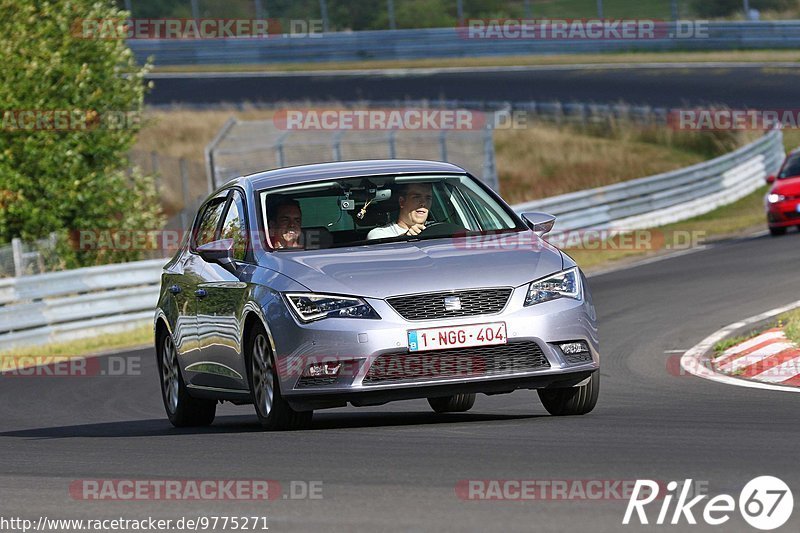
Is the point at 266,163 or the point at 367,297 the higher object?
the point at 367,297

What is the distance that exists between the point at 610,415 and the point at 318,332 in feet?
6.00

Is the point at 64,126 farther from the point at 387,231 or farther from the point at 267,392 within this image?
the point at 267,392

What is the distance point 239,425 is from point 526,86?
35685mm

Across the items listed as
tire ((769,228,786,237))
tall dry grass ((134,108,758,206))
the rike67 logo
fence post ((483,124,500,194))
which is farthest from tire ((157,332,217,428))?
tall dry grass ((134,108,758,206))

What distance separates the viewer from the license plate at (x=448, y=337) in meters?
8.73

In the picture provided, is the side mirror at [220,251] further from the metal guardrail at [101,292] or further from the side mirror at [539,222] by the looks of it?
the metal guardrail at [101,292]

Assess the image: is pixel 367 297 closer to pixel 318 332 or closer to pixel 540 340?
pixel 318 332

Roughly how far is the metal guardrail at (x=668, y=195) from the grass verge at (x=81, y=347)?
271 inches

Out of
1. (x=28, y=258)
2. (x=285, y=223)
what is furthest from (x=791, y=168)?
(x=285, y=223)

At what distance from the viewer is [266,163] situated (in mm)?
31625

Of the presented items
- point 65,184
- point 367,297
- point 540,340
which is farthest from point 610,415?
point 65,184

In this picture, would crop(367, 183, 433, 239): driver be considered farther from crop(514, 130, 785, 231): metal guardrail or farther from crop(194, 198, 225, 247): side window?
crop(514, 130, 785, 231): metal guardrail

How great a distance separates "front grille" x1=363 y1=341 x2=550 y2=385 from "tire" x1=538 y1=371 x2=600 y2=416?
76 cm

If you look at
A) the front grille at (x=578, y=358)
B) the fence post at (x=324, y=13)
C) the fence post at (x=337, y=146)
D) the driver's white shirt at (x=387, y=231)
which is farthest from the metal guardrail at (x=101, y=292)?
the fence post at (x=324, y=13)
